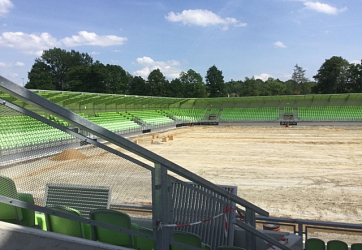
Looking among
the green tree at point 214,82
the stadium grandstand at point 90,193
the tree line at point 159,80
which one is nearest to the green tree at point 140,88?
the tree line at point 159,80

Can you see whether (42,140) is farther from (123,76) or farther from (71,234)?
(123,76)

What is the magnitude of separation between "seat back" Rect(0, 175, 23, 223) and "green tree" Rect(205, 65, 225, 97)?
82.9 metres

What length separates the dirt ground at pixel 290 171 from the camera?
9.75 metres

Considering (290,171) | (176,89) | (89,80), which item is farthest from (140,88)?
(290,171)

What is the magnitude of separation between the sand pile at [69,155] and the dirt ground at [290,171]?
7.53 m

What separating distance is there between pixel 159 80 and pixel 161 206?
79.7 m

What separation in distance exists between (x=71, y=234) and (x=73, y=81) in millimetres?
72208

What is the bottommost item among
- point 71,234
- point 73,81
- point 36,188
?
point 71,234

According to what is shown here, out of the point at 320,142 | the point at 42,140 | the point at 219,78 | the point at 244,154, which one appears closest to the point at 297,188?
the point at 244,154

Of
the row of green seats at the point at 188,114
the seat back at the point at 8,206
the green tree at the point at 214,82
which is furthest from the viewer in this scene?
the green tree at the point at 214,82

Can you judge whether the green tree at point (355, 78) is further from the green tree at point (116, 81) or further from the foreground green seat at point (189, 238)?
the foreground green seat at point (189, 238)

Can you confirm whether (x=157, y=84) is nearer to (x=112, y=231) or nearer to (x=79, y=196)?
(x=79, y=196)

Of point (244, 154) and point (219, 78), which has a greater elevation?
point (219, 78)

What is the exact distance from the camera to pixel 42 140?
2820 mm
